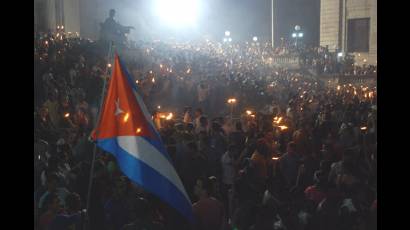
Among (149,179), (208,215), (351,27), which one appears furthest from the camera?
(351,27)

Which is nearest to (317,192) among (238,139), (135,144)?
(135,144)

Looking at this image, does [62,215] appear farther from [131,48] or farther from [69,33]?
[69,33]

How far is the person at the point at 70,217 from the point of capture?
666cm

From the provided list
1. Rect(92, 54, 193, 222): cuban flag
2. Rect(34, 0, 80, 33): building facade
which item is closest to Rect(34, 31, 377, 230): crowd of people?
Rect(92, 54, 193, 222): cuban flag

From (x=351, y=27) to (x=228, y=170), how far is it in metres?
37.4

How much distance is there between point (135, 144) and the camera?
20.9 feet

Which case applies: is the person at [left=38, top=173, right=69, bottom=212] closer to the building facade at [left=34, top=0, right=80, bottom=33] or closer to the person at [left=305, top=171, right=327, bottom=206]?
the person at [left=305, top=171, right=327, bottom=206]

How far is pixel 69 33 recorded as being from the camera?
3612cm

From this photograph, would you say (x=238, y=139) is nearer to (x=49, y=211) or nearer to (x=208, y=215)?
(x=208, y=215)

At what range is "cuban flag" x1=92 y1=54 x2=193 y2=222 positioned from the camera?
628 centimetres

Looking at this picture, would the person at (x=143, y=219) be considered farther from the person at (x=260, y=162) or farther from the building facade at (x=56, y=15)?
the building facade at (x=56, y=15)

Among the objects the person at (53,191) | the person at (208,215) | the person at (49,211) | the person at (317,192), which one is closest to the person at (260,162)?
the person at (317,192)

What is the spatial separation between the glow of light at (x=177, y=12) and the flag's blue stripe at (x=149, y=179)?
6051cm
